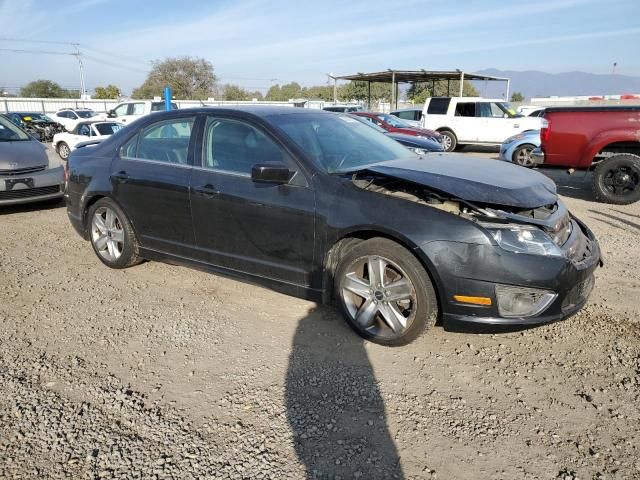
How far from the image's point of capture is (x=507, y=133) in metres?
16.4

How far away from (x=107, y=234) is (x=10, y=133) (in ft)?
15.7

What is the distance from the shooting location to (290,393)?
2.89 metres

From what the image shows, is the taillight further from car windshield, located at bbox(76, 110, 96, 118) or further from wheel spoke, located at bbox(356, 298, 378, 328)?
car windshield, located at bbox(76, 110, 96, 118)

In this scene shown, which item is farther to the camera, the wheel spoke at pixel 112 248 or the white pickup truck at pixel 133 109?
the white pickup truck at pixel 133 109

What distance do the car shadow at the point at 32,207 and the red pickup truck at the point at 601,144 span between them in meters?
8.39

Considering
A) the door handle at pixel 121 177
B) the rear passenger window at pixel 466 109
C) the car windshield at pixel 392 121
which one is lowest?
the door handle at pixel 121 177

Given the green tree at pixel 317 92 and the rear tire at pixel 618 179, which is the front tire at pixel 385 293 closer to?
the rear tire at pixel 618 179

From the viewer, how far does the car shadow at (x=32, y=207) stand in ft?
25.7

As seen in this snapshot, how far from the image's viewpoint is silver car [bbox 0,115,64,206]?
23.5 ft

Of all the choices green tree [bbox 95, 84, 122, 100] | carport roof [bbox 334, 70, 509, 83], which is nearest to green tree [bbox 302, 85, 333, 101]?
green tree [bbox 95, 84, 122, 100]

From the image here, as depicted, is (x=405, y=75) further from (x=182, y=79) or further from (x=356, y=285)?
(x=182, y=79)

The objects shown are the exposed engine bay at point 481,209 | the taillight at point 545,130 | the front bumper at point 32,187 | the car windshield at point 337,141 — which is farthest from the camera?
the taillight at point 545,130

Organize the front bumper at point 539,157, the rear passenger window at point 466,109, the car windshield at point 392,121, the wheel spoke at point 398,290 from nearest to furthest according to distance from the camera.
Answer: the wheel spoke at point 398,290 → the front bumper at point 539,157 → the car windshield at point 392,121 → the rear passenger window at point 466,109

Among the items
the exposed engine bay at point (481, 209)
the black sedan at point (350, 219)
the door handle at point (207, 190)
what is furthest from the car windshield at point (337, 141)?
the door handle at point (207, 190)
